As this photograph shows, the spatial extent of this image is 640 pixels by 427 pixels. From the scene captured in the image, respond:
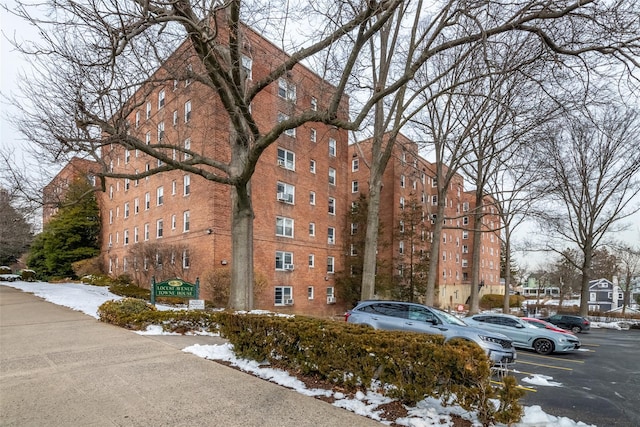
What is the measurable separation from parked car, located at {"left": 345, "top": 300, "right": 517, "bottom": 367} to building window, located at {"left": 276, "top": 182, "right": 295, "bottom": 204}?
15901mm

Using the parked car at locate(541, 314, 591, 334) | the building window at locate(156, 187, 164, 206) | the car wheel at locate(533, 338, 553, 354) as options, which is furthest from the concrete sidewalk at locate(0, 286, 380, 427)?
the parked car at locate(541, 314, 591, 334)

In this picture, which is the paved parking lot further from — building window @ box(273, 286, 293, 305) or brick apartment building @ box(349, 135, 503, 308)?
building window @ box(273, 286, 293, 305)

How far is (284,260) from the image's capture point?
2583 cm

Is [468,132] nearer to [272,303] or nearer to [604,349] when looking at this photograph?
[604,349]

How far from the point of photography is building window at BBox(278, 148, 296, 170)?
26500 mm

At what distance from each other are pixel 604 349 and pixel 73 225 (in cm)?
4139

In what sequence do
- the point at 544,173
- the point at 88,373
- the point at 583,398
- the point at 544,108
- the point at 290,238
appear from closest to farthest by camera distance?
the point at 88,373
the point at 583,398
the point at 544,108
the point at 544,173
the point at 290,238

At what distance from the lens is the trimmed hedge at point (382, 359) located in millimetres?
4168

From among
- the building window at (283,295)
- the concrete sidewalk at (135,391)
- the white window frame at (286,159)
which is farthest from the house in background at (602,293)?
the concrete sidewalk at (135,391)

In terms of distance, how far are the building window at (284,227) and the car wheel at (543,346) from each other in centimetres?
1676

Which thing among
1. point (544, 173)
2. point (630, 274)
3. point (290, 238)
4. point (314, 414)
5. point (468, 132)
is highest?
point (468, 132)

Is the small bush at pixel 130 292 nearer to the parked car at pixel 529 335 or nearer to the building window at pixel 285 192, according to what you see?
the building window at pixel 285 192

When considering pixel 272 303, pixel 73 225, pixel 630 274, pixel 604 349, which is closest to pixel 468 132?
pixel 604 349

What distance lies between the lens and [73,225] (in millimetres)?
35188
